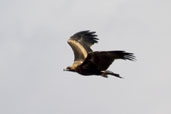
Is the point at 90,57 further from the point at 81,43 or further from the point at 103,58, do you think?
the point at 81,43

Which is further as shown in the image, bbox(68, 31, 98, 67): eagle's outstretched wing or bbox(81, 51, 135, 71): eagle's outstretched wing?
bbox(68, 31, 98, 67): eagle's outstretched wing

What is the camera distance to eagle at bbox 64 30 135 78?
2638 centimetres

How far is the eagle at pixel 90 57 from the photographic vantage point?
2638cm

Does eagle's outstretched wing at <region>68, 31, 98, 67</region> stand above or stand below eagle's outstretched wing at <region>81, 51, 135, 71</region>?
above

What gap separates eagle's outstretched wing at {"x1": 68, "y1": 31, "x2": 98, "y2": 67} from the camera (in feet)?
102

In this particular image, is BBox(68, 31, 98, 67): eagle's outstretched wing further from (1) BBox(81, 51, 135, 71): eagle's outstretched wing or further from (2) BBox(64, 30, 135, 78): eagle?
(1) BBox(81, 51, 135, 71): eagle's outstretched wing

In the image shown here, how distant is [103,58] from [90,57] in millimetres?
523

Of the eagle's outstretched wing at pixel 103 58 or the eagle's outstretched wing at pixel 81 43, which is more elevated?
the eagle's outstretched wing at pixel 81 43

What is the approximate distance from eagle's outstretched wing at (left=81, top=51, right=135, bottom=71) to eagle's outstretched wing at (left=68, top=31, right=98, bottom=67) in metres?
2.90

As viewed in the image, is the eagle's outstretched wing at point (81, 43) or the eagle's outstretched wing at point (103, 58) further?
the eagle's outstretched wing at point (81, 43)

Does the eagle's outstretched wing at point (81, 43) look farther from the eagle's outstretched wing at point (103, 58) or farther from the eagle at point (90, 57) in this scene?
the eagle's outstretched wing at point (103, 58)

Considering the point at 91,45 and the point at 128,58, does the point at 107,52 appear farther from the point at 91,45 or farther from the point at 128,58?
the point at 91,45

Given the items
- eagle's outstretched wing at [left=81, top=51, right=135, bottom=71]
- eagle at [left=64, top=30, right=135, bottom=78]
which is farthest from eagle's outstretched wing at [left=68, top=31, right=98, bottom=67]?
eagle's outstretched wing at [left=81, top=51, right=135, bottom=71]

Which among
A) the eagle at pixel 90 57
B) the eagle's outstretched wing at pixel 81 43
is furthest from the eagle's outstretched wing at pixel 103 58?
the eagle's outstretched wing at pixel 81 43
